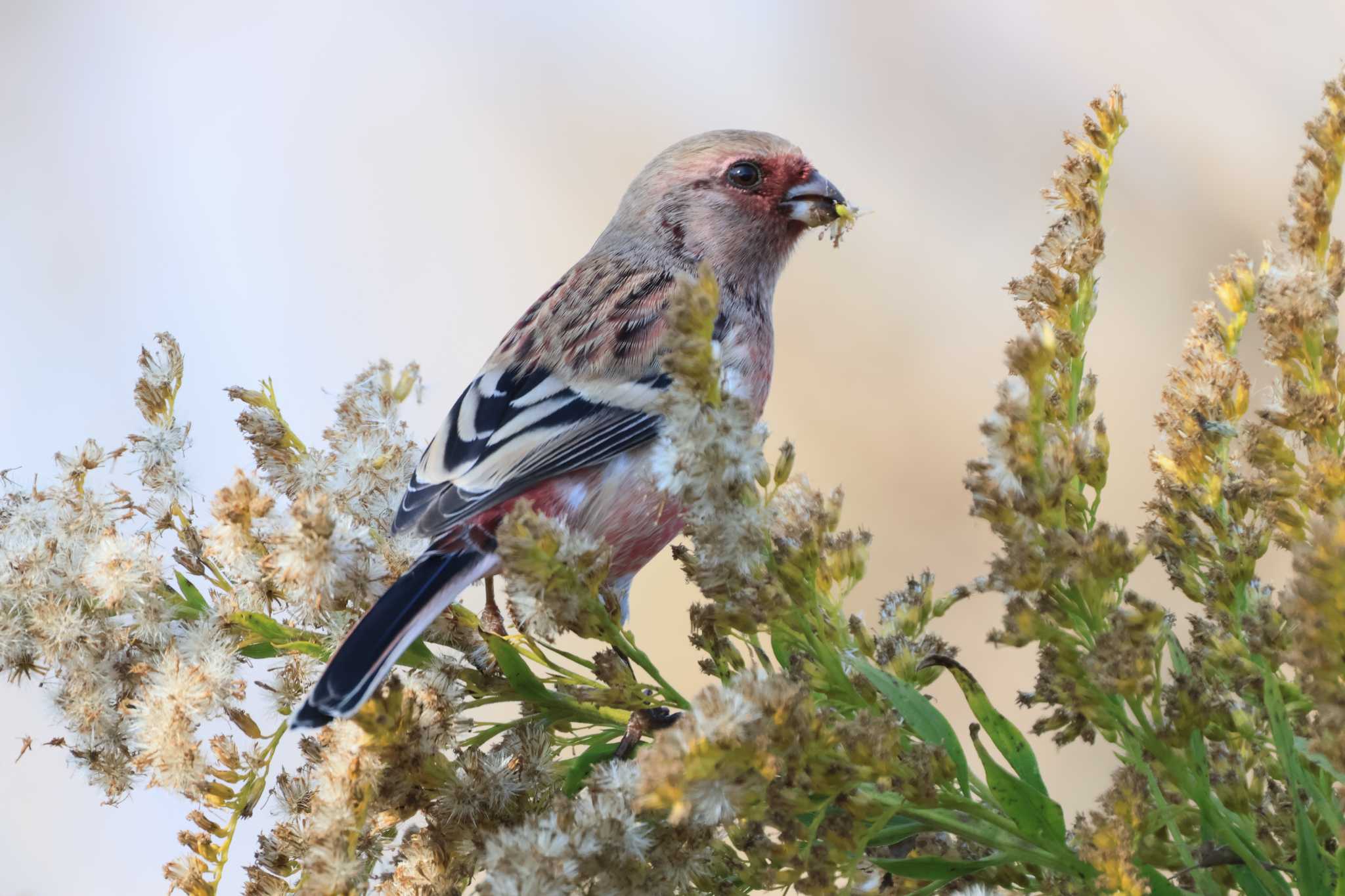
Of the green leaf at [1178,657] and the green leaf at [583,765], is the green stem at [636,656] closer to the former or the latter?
the green leaf at [583,765]

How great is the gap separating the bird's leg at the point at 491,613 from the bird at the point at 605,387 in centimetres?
10

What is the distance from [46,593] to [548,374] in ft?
1.87

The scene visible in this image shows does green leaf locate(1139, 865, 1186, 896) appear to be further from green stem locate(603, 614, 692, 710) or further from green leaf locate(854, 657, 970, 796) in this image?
green stem locate(603, 614, 692, 710)

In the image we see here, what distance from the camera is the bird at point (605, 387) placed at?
67cm

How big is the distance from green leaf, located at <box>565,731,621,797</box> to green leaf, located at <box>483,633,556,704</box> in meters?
0.03

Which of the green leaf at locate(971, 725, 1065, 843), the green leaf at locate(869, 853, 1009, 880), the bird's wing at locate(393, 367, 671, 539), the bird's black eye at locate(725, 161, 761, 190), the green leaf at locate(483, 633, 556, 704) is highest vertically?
the bird's black eye at locate(725, 161, 761, 190)

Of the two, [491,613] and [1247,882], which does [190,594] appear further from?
[1247,882]

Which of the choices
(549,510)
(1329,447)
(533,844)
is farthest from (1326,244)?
(549,510)

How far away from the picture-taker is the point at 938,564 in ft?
5.07

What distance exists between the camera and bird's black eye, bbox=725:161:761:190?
4.58 feet

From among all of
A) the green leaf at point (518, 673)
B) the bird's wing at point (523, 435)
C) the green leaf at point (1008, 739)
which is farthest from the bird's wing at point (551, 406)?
the green leaf at point (1008, 739)

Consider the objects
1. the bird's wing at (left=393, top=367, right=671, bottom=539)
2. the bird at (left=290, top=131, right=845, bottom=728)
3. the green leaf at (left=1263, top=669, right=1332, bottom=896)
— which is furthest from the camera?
the bird's wing at (left=393, top=367, right=671, bottom=539)

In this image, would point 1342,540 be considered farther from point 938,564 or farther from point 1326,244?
point 938,564

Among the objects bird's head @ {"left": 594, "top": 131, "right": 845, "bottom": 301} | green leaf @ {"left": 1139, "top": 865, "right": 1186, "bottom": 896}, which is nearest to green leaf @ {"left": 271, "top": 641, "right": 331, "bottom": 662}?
green leaf @ {"left": 1139, "top": 865, "right": 1186, "bottom": 896}
